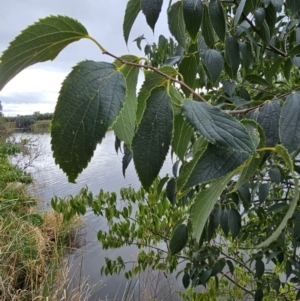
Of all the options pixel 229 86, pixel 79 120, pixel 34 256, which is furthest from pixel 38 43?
pixel 34 256

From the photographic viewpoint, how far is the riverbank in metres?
2.06

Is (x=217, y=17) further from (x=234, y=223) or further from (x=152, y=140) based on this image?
(x=234, y=223)

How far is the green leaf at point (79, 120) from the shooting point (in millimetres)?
179

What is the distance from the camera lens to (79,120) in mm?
180

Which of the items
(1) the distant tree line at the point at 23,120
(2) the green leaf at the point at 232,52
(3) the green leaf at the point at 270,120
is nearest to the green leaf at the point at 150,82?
(3) the green leaf at the point at 270,120

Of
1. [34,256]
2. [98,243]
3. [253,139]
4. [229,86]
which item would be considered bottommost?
[98,243]

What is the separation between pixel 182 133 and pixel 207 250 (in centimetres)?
87

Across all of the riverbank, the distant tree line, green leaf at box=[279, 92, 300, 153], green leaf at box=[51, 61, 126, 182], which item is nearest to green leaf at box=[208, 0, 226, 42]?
green leaf at box=[279, 92, 300, 153]

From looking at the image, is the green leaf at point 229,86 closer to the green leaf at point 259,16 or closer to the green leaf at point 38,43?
the green leaf at point 259,16

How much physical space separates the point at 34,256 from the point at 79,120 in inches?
104

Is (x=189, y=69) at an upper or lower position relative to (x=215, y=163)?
upper

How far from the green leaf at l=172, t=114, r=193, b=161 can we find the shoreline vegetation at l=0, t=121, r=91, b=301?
1.77 metres

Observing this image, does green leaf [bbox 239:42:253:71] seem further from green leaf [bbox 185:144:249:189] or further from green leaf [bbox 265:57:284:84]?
green leaf [bbox 185:144:249:189]

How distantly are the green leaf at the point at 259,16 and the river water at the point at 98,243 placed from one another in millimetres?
353
